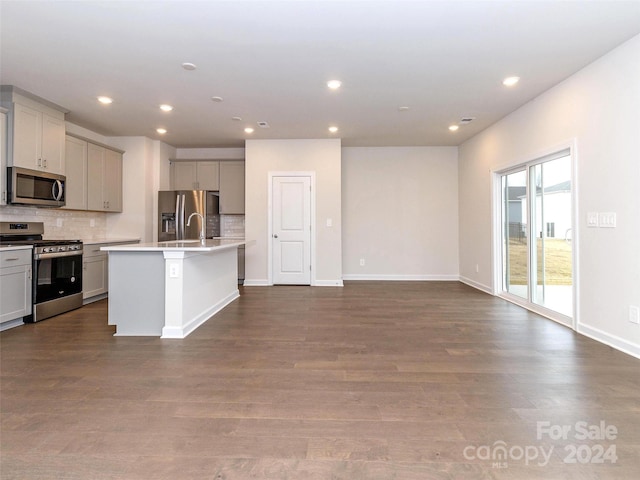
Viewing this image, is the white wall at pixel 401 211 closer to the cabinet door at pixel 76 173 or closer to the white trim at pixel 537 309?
the white trim at pixel 537 309

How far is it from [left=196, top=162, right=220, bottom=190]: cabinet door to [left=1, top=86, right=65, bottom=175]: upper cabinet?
246 cm

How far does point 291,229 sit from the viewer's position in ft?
20.7

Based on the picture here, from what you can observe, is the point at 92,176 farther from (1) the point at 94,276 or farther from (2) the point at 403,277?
(2) the point at 403,277

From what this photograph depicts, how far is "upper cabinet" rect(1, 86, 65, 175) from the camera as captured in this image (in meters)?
3.87

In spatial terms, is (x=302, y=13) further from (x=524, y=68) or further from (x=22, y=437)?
(x=22, y=437)

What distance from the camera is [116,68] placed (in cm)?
346

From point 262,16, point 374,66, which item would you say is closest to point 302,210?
point 374,66

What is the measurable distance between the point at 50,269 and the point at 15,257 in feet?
1.48

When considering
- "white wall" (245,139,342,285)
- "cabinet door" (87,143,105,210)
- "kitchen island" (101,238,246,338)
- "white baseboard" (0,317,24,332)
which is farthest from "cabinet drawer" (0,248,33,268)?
"white wall" (245,139,342,285)

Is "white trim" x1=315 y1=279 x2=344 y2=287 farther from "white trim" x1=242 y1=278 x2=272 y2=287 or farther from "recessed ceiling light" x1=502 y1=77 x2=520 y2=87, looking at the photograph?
"recessed ceiling light" x1=502 y1=77 x2=520 y2=87

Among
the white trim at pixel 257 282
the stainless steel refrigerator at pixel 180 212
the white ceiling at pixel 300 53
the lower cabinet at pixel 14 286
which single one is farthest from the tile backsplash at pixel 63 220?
the white trim at pixel 257 282

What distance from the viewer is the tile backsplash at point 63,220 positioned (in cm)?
430

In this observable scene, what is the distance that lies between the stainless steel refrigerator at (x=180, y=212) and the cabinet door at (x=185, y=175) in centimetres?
59

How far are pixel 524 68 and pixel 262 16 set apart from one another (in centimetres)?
268
